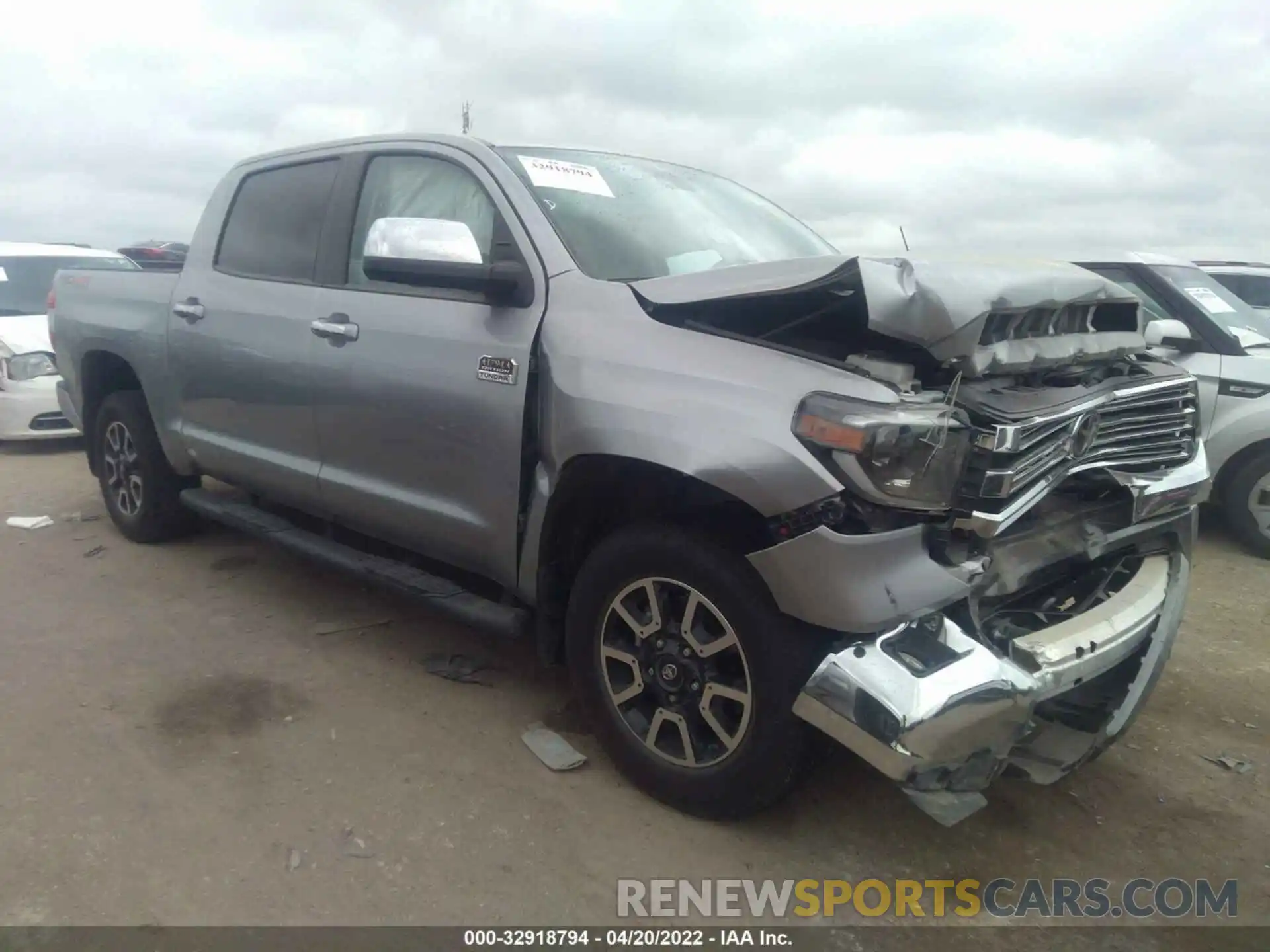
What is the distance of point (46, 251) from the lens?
8953 mm

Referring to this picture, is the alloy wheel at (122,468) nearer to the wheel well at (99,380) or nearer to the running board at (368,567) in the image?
the wheel well at (99,380)

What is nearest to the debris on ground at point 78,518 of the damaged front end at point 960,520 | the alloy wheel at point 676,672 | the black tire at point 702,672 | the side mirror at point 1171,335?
the black tire at point 702,672

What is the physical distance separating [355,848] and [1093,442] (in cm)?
227

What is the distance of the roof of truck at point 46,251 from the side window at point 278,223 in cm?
589

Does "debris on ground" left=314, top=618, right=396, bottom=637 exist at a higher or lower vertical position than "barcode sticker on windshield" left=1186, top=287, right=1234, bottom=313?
lower

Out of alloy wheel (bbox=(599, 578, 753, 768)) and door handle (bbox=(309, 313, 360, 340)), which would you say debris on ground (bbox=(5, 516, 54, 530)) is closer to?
door handle (bbox=(309, 313, 360, 340))

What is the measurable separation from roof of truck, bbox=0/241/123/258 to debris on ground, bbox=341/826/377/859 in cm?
833

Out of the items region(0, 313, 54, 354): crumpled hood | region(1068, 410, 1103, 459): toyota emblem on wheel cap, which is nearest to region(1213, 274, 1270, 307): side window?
region(1068, 410, 1103, 459): toyota emblem on wheel cap

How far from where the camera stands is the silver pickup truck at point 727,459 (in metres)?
2.15

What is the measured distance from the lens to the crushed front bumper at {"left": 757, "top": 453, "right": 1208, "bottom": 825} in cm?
203

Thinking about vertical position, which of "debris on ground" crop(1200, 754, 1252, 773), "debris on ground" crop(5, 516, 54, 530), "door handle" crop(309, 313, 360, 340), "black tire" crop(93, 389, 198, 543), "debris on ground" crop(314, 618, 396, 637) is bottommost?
"debris on ground" crop(5, 516, 54, 530)

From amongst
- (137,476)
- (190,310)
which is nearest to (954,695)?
(190,310)

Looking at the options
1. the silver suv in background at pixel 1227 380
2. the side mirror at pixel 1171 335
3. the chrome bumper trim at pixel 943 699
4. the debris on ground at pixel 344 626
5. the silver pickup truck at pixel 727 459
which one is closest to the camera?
the chrome bumper trim at pixel 943 699

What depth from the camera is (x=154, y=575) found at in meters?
4.63
